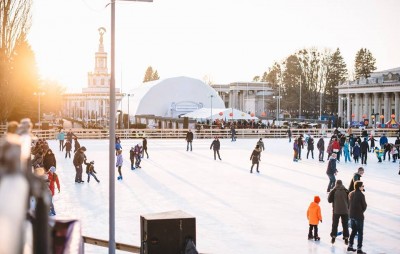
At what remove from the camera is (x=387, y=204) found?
48.9 feet

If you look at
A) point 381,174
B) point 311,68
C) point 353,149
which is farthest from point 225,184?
point 311,68

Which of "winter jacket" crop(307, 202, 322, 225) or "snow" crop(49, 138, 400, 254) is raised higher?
"winter jacket" crop(307, 202, 322, 225)

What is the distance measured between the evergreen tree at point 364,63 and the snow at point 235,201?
81500mm

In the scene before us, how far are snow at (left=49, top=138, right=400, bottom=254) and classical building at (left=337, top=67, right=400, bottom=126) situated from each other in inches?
2116

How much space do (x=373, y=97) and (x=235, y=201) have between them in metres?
74.2

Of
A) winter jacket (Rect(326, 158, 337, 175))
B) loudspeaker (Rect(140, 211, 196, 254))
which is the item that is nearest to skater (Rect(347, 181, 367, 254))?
loudspeaker (Rect(140, 211, 196, 254))

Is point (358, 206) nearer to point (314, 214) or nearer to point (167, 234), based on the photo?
point (314, 214)

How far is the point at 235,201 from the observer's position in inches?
598

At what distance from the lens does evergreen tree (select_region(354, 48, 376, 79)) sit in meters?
104

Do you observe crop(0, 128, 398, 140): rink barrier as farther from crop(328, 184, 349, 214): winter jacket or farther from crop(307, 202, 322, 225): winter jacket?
crop(328, 184, 349, 214): winter jacket

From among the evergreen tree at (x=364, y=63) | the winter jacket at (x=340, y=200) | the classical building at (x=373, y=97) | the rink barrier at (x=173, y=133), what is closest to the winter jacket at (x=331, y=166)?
the winter jacket at (x=340, y=200)

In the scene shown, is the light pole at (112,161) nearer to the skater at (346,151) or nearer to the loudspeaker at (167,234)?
the loudspeaker at (167,234)

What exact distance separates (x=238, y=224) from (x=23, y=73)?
77.7ft

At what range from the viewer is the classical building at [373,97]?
77.8 m
